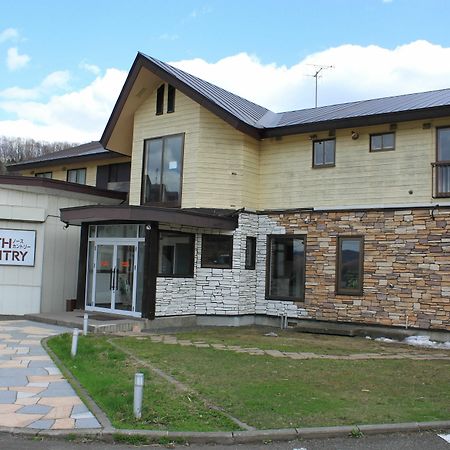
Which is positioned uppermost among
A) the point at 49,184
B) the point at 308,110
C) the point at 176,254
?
the point at 308,110

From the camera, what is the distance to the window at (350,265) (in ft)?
49.2

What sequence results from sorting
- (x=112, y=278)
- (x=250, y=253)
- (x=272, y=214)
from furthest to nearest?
(x=250, y=253) → (x=272, y=214) → (x=112, y=278)

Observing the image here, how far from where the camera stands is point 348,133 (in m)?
15.6

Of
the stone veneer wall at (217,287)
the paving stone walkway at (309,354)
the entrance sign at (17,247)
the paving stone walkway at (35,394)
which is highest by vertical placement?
the entrance sign at (17,247)

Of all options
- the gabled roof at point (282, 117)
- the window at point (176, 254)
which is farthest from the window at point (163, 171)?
the gabled roof at point (282, 117)

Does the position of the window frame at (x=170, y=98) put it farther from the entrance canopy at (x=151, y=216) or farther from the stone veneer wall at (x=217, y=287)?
the stone veneer wall at (x=217, y=287)

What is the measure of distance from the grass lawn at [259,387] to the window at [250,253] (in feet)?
16.5

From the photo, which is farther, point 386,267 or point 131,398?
point 386,267

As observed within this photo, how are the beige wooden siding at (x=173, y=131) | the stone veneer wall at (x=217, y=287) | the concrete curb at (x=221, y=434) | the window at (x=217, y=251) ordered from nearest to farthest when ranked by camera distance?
1. the concrete curb at (x=221, y=434)
2. the stone veneer wall at (x=217, y=287)
3. the window at (x=217, y=251)
4. the beige wooden siding at (x=173, y=131)

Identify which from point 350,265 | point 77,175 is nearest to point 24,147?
point 77,175

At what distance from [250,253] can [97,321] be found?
5208 millimetres

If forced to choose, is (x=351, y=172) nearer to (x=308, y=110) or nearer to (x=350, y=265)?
(x=350, y=265)

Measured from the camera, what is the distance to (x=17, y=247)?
16391mm

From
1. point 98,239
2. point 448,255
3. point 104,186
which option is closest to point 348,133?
point 448,255
